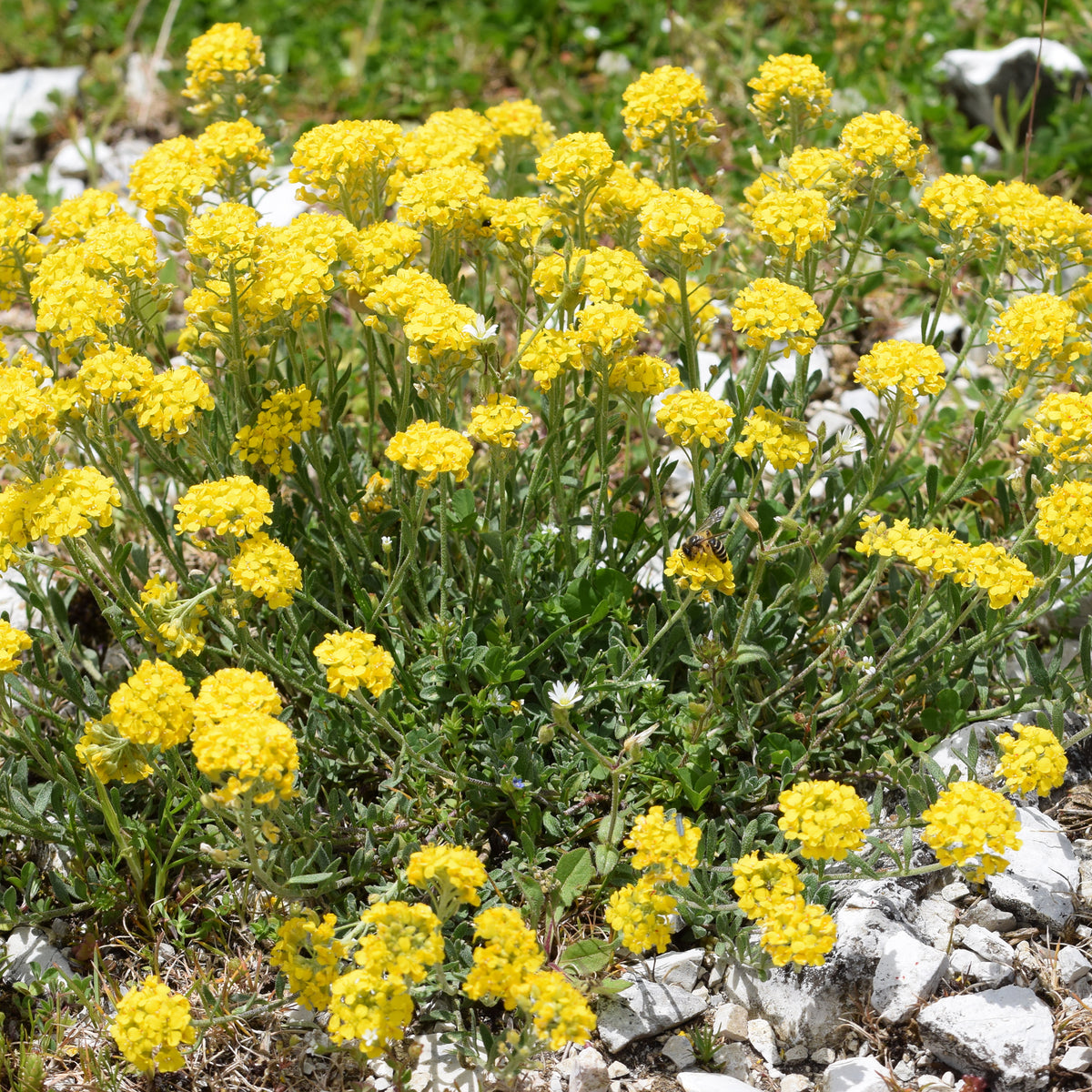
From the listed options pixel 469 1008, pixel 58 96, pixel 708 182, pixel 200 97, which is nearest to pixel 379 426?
pixel 200 97

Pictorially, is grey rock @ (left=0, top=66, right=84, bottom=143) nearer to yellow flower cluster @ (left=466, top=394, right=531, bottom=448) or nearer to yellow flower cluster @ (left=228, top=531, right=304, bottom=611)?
yellow flower cluster @ (left=228, top=531, right=304, bottom=611)

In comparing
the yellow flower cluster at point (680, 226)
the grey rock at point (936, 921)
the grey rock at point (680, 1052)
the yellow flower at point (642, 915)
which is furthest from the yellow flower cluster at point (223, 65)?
the grey rock at point (936, 921)

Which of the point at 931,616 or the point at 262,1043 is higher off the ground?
the point at 931,616

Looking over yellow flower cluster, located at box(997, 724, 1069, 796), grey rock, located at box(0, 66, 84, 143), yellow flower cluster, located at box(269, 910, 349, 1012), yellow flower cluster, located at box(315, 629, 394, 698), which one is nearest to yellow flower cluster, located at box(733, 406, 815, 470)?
yellow flower cluster, located at box(997, 724, 1069, 796)

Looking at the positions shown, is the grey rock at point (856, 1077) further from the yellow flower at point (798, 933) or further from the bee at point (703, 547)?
the bee at point (703, 547)

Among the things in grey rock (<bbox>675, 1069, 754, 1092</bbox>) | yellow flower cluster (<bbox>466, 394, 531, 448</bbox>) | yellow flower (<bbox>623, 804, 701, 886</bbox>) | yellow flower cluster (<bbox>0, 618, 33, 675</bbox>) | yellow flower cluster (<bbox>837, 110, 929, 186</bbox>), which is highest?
yellow flower cluster (<bbox>837, 110, 929, 186</bbox>)

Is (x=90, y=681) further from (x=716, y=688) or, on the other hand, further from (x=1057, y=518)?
(x=1057, y=518)
